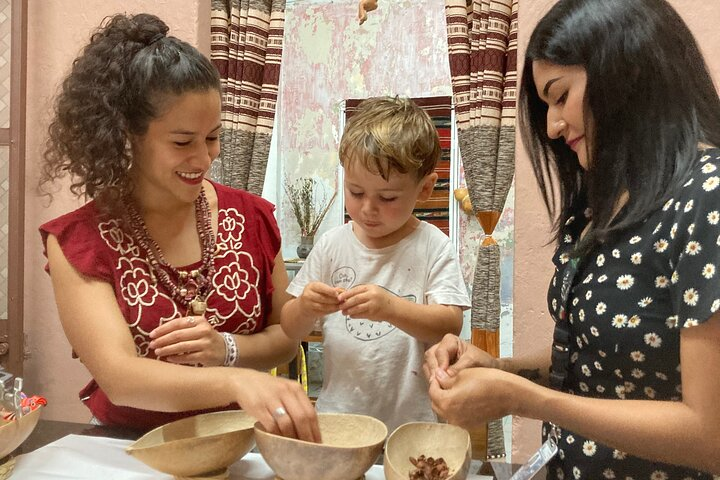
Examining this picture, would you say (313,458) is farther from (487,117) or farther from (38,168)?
(38,168)

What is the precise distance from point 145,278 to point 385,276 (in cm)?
55

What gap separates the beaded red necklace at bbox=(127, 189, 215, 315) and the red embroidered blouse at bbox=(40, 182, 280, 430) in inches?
0.5

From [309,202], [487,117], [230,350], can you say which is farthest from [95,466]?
[309,202]

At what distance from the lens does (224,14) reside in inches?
126

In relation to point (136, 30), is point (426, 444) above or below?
below

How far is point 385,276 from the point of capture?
163 cm

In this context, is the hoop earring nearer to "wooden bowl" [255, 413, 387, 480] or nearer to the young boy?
the young boy

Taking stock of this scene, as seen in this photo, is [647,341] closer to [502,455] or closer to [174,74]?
[174,74]

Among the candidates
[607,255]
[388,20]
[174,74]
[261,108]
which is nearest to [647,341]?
[607,255]

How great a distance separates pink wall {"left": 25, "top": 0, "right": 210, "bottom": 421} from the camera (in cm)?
309

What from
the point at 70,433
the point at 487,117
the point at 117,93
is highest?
the point at 487,117

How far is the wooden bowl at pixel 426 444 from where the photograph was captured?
1.11 m

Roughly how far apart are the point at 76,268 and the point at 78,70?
1.47ft

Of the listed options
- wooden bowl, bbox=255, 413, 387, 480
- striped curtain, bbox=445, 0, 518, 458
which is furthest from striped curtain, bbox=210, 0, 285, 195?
wooden bowl, bbox=255, 413, 387, 480
